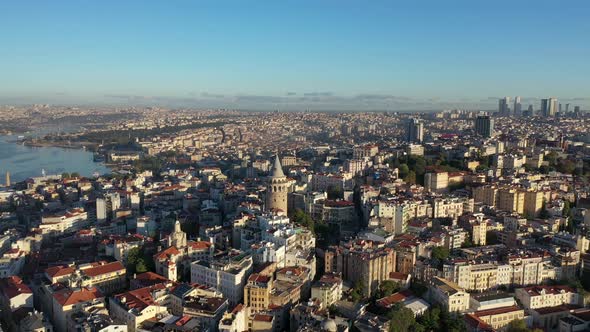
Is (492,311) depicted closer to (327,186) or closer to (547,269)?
(547,269)

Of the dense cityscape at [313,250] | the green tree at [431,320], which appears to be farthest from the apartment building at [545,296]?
the green tree at [431,320]

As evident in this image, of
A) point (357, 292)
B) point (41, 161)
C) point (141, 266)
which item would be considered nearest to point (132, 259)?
point (141, 266)

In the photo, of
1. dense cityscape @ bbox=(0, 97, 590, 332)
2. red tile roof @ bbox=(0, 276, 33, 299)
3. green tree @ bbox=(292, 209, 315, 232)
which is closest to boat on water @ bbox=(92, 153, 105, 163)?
dense cityscape @ bbox=(0, 97, 590, 332)

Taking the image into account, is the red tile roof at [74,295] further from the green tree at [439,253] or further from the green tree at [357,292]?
the green tree at [439,253]

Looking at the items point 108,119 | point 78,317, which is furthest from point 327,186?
point 108,119

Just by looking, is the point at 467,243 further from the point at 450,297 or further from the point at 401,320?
the point at 401,320
